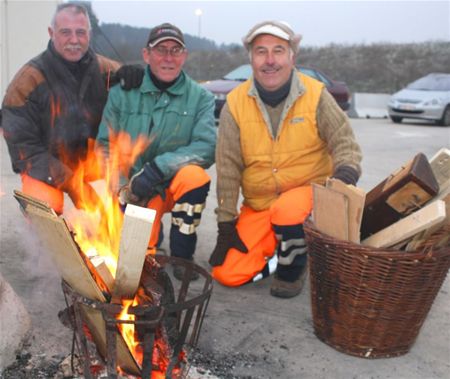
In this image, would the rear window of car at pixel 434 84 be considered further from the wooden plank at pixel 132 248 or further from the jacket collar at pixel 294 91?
the wooden plank at pixel 132 248

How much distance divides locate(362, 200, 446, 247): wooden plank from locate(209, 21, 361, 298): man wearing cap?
2.22 feet

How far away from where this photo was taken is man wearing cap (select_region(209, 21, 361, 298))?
3.10 meters

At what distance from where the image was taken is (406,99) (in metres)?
14.1

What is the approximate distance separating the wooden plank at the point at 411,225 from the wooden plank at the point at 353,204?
114 millimetres

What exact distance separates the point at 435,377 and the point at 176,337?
1.20 m

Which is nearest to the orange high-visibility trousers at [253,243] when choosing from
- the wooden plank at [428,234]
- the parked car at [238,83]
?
the wooden plank at [428,234]

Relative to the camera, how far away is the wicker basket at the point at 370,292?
7.54 ft

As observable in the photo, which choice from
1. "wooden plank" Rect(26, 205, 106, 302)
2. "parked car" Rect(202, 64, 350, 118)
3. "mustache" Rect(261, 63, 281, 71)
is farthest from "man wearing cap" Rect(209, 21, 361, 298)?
"parked car" Rect(202, 64, 350, 118)

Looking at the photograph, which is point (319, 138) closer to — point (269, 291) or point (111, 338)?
point (269, 291)

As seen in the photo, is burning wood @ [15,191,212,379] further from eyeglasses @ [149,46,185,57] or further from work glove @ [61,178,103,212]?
eyeglasses @ [149,46,185,57]

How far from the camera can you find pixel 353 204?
240cm

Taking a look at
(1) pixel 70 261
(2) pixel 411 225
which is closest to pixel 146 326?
(1) pixel 70 261

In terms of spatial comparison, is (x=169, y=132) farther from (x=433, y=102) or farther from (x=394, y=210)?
(x=433, y=102)

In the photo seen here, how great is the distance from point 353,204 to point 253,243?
109 centimetres
